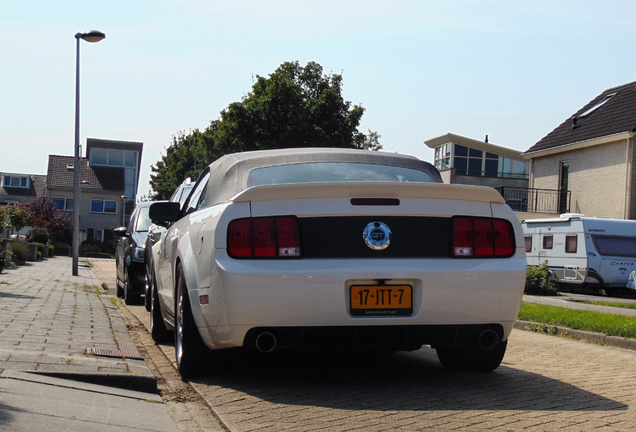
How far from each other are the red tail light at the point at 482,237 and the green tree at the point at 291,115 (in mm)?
32815

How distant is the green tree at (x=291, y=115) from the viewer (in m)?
38.8

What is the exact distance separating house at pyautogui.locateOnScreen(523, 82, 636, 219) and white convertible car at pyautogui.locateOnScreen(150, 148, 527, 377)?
2700cm

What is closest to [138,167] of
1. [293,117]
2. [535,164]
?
[293,117]

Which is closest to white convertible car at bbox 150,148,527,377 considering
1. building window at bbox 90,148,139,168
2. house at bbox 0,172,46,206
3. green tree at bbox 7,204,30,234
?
green tree at bbox 7,204,30,234

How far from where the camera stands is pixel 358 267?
4480 mm

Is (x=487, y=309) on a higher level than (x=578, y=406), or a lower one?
higher

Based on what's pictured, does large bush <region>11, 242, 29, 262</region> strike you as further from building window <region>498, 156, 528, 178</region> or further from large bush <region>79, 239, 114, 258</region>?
large bush <region>79, 239, 114, 258</region>

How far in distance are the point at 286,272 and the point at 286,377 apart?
4.16 ft

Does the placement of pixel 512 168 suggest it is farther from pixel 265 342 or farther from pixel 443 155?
pixel 265 342

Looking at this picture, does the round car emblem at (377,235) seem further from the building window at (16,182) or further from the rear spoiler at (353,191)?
the building window at (16,182)

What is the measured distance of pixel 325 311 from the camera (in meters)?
4.45

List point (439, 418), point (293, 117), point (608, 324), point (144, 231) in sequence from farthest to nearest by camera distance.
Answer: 1. point (293, 117)
2. point (144, 231)
3. point (608, 324)
4. point (439, 418)

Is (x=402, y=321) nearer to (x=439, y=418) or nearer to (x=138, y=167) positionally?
(x=439, y=418)

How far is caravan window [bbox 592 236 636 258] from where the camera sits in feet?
78.3
